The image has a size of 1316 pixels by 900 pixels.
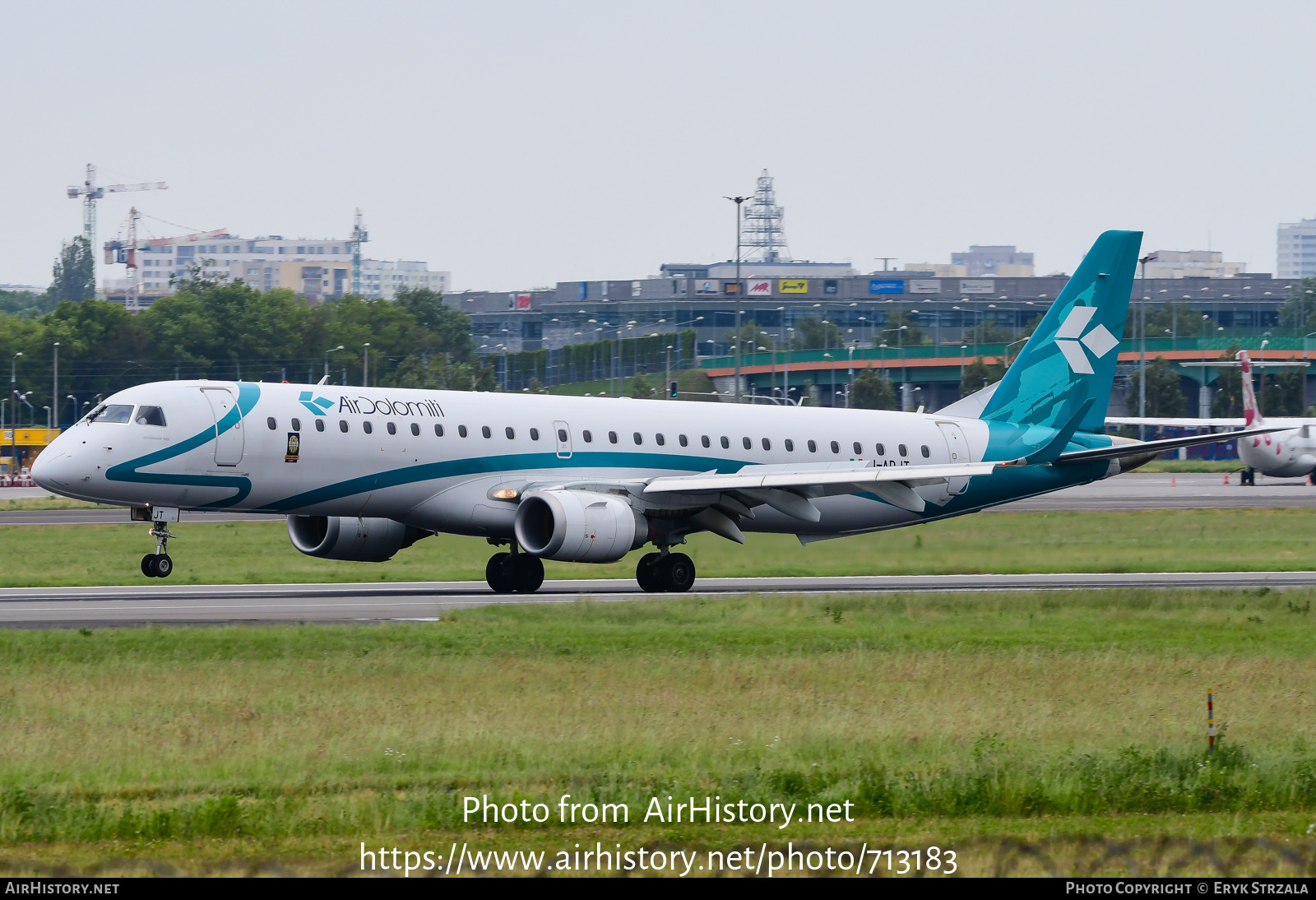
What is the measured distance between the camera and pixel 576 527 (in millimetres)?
32688

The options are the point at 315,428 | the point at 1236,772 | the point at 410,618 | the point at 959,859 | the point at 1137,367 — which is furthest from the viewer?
the point at 1137,367

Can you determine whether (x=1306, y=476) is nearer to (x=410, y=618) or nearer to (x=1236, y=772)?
(x=410, y=618)

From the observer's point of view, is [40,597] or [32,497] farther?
[32,497]

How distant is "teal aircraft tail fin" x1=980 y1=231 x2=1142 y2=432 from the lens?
41500 mm

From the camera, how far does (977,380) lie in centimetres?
11975

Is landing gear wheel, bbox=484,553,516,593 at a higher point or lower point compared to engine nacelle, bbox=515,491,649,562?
lower

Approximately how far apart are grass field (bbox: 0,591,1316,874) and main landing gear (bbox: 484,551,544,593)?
300 inches

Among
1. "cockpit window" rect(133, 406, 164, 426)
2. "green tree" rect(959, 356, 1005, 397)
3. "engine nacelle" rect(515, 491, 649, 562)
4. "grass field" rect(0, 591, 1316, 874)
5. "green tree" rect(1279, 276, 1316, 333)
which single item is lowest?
"grass field" rect(0, 591, 1316, 874)

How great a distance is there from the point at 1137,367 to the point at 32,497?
8117cm

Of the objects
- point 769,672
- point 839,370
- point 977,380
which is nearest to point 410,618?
point 769,672

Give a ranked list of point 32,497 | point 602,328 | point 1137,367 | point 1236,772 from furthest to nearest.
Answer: point 602,328, point 1137,367, point 32,497, point 1236,772

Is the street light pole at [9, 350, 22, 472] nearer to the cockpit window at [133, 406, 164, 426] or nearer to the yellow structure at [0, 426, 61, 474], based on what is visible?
the yellow structure at [0, 426, 61, 474]

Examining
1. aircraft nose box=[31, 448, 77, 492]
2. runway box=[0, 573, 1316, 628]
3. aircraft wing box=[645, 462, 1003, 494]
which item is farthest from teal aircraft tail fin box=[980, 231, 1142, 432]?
aircraft nose box=[31, 448, 77, 492]

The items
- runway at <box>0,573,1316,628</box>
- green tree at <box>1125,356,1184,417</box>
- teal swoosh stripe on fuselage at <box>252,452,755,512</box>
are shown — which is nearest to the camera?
runway at <box>0,573,1316,628</box>
